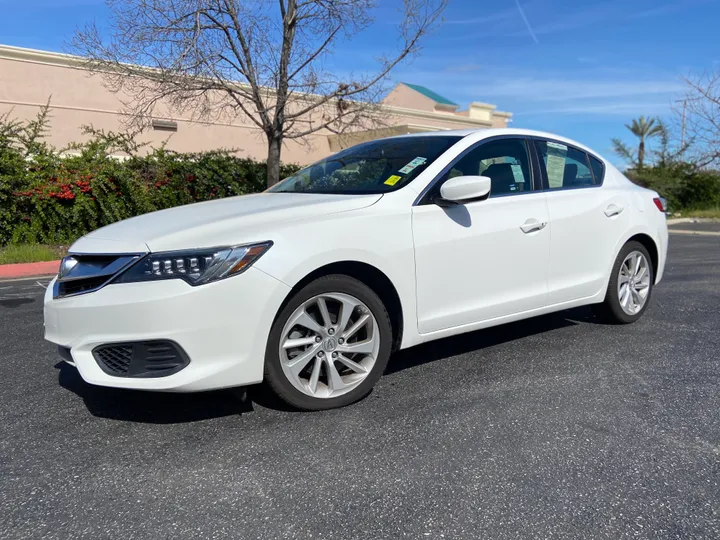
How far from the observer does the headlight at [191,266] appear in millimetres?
3031

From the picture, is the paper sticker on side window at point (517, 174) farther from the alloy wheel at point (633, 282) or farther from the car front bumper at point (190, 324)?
the car front bumper at point (190, 324)

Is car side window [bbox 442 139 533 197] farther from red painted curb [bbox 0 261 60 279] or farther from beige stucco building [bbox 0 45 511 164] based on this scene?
beige stucco building [bbox 0 45 511 164]

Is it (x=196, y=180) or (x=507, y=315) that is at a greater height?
(x=196, y=180)

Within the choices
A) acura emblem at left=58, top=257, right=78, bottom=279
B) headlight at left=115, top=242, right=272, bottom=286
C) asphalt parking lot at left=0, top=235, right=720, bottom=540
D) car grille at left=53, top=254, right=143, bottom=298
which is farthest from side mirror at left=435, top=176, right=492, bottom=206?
acura emblem at left=58, top=257, right=78, bottom=279

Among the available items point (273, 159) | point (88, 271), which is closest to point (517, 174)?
point (88, 271)

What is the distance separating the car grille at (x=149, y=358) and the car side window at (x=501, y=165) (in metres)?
2.09

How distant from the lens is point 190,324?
299 cm

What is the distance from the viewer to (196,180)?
13703mm

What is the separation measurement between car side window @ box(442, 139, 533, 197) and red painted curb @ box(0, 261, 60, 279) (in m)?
7.78

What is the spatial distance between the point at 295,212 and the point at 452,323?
49.2 inches

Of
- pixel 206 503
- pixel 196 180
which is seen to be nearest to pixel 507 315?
pixel 206 503

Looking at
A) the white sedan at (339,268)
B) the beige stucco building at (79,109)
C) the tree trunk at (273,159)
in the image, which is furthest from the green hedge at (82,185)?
the white sedan at (339,268)

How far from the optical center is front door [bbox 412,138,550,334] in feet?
12.5

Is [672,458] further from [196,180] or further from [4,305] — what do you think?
[196,180]
